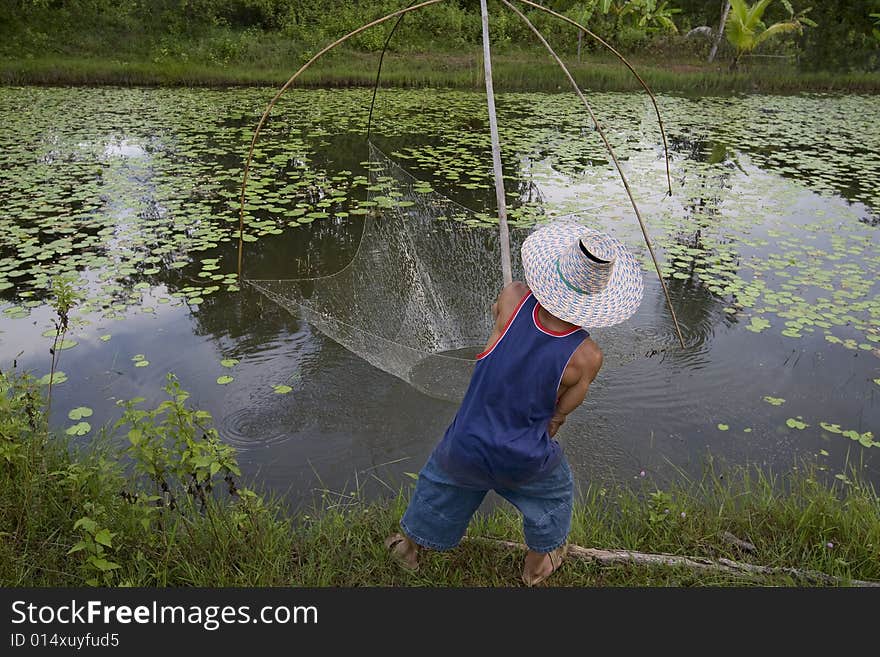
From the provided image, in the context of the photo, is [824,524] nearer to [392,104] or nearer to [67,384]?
[67,384]

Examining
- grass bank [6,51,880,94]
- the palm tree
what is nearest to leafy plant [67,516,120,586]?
grass bank [6,51,880,94]

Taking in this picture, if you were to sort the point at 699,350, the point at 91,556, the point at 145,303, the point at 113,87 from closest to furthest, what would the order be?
the point at 91,556
the point at 699,350
the point at 145,303
the point at 113,87

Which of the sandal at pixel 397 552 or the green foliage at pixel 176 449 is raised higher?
the green foliage at pixel 176 449

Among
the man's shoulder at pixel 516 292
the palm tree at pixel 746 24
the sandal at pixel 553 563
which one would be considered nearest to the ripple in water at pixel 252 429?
the sandal at pixel 553 563

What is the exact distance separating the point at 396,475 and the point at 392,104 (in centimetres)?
797

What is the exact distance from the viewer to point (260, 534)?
162 cm

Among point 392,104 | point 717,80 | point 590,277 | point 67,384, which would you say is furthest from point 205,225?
point 717,80

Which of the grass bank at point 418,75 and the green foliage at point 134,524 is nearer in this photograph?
the green foliage at point 134,524

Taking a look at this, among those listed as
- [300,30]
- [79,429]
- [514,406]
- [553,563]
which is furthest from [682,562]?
[300,30]

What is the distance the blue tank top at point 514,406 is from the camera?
1279 millimetres

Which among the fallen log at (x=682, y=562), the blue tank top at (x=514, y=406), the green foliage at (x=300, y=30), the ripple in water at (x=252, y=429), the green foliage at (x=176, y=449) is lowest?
the ripple in water at (x=252, y=429)

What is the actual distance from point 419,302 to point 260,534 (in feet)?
4.80

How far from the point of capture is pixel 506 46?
45.9 feet

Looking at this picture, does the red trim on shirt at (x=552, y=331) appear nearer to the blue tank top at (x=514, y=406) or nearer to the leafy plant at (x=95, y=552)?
the blue tank top at (x=514, y=406)
